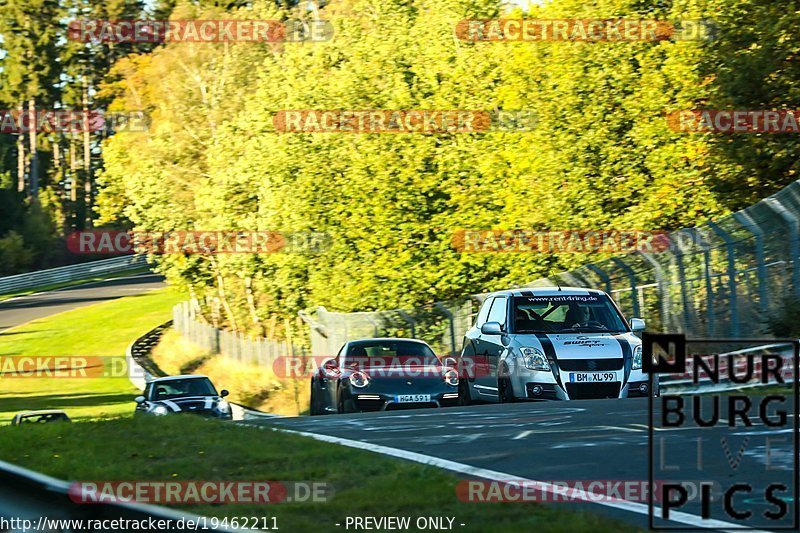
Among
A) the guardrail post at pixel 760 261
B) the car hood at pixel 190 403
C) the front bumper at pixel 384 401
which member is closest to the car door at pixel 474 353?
the front bumper at pixel 384 401

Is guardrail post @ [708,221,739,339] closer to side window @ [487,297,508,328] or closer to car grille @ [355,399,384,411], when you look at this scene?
side window @ [487,297,508,328]

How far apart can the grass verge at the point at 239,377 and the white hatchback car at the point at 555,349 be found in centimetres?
2121

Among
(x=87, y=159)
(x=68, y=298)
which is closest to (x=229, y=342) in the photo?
(x=68, y=298)

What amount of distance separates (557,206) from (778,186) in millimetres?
6727

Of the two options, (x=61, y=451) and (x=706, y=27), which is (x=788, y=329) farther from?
(x=706, y=27)

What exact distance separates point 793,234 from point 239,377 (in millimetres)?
31322

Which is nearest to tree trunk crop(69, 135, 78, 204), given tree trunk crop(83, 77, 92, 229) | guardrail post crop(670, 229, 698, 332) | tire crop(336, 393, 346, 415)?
tree trunk crop(83, 77, 92, 229)

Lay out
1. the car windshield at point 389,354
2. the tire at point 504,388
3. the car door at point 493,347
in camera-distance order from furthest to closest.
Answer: the car windshield at point 389,354 → the car door at point 493,347 → the tire at point 504,388

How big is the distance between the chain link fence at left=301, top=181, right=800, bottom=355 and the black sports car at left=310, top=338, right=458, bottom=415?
4745 millimetres

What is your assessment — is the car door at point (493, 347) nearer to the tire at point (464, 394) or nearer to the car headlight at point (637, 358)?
the tire at point (464, 394)

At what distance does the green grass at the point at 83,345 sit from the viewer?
43.2m

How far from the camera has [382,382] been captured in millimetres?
17891

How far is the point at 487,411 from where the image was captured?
1359 cm

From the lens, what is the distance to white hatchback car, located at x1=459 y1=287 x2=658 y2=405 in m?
15.3
